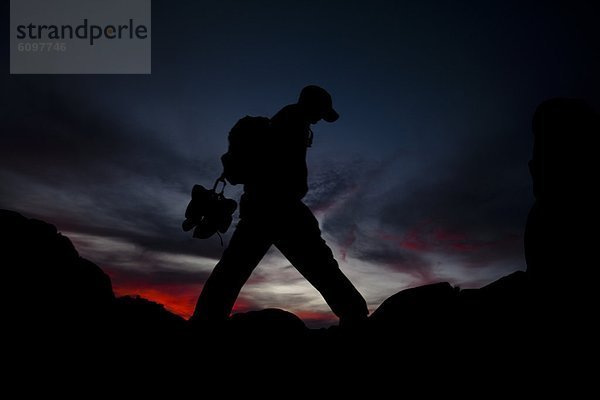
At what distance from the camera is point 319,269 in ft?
12.6

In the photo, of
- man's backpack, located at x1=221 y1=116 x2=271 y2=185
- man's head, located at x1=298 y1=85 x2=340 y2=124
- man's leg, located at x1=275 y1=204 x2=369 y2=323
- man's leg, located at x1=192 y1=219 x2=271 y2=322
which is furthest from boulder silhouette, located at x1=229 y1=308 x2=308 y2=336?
man's head, located at x1=298 y1=85 x2=340 y2=124

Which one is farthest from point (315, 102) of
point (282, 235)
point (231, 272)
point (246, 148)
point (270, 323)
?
point (270, 323)

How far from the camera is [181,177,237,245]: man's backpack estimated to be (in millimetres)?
4340

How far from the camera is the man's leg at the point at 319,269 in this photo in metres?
3.81

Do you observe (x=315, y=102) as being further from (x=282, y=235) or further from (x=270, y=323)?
(x=270, y=323)

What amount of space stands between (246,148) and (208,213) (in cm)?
104

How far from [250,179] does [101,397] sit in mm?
2397

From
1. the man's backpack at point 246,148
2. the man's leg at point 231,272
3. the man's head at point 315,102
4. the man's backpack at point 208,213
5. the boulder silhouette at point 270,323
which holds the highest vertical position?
the man's head at point 315,102

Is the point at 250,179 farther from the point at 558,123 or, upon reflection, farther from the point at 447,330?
the point at 558,123

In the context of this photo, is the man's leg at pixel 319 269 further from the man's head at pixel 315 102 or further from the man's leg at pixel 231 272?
the man's head at pixel 315 102

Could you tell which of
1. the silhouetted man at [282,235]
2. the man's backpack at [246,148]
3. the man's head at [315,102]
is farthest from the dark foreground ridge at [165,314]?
the man's head at [315,102]

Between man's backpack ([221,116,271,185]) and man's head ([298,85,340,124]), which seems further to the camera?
man's head ([298,85,340,124])

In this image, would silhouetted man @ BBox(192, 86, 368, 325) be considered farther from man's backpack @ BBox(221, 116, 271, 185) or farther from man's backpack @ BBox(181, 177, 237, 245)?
man's backpack @ BBox(181, 177, 237, 245)

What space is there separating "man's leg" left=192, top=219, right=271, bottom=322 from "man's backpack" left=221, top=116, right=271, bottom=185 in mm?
581
